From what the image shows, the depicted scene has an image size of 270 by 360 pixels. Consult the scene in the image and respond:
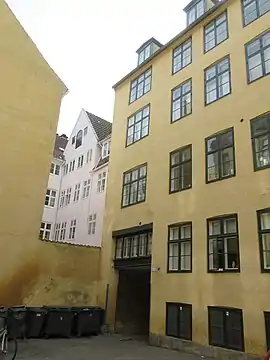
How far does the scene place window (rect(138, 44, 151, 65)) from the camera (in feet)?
58.9

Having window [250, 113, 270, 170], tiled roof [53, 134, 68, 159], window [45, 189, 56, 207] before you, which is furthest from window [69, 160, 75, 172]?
window [250, 113, 270, 170]

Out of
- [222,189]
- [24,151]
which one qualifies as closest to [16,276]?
[24,151]

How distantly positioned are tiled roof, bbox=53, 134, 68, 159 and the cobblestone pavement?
17.7m

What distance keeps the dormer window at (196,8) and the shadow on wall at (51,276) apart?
1210cm

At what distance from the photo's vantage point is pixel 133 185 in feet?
51.2

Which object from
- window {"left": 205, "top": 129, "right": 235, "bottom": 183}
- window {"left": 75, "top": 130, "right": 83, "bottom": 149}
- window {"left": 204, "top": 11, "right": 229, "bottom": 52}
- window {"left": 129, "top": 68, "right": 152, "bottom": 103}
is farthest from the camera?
window {"left": 75, "top": 130, "right": 83, "bottom": 149}

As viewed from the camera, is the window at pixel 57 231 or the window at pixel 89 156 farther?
the window at pixel 57 231

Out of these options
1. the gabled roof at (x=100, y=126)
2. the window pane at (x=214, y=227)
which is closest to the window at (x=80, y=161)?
the gabled roof at (x=100, y=126)

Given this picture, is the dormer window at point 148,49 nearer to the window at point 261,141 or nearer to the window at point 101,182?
the window at point 101,182

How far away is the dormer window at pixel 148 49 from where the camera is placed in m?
17.8

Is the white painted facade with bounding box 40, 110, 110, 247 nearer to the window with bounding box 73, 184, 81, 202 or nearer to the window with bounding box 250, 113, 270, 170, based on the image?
the window with bounding box 73, 184, 81, 202

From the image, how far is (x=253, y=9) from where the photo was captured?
1212 cm

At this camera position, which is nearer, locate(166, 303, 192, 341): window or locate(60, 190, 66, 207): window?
locate(166, 303, 192, 341): window

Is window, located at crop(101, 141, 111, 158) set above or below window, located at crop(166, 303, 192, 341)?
above
